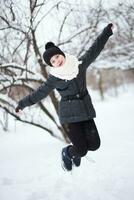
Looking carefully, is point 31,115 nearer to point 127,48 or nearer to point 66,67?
point 127,48

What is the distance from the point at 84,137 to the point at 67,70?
98cm

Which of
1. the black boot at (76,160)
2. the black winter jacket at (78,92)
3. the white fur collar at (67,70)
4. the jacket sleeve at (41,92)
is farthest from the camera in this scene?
the black boot at (76,160)

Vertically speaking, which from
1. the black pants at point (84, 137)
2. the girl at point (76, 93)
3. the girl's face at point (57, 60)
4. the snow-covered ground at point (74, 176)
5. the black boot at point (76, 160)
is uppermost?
the girl's face at point (57, 60)

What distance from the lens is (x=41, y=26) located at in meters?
8.30

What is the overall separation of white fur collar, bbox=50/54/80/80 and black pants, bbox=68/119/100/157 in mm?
693

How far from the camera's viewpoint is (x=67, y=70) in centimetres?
470

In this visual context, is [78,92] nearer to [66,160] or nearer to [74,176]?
[66,160]

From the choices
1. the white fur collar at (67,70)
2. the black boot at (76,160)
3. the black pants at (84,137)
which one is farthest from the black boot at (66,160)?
the white fur collar at (67,70)

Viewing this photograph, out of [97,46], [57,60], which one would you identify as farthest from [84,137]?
[97,46]

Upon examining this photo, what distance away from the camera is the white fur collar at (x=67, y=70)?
475 centimetres

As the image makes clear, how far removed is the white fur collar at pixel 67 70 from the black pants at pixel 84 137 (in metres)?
0.69

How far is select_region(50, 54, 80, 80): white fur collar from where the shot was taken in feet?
15.6

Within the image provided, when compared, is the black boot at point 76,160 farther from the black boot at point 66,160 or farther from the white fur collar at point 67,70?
the white fur collar at point 67,70

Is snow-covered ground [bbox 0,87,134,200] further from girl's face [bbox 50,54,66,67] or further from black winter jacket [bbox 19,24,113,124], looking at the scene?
girl's face [bbox 50,54,66,67]
